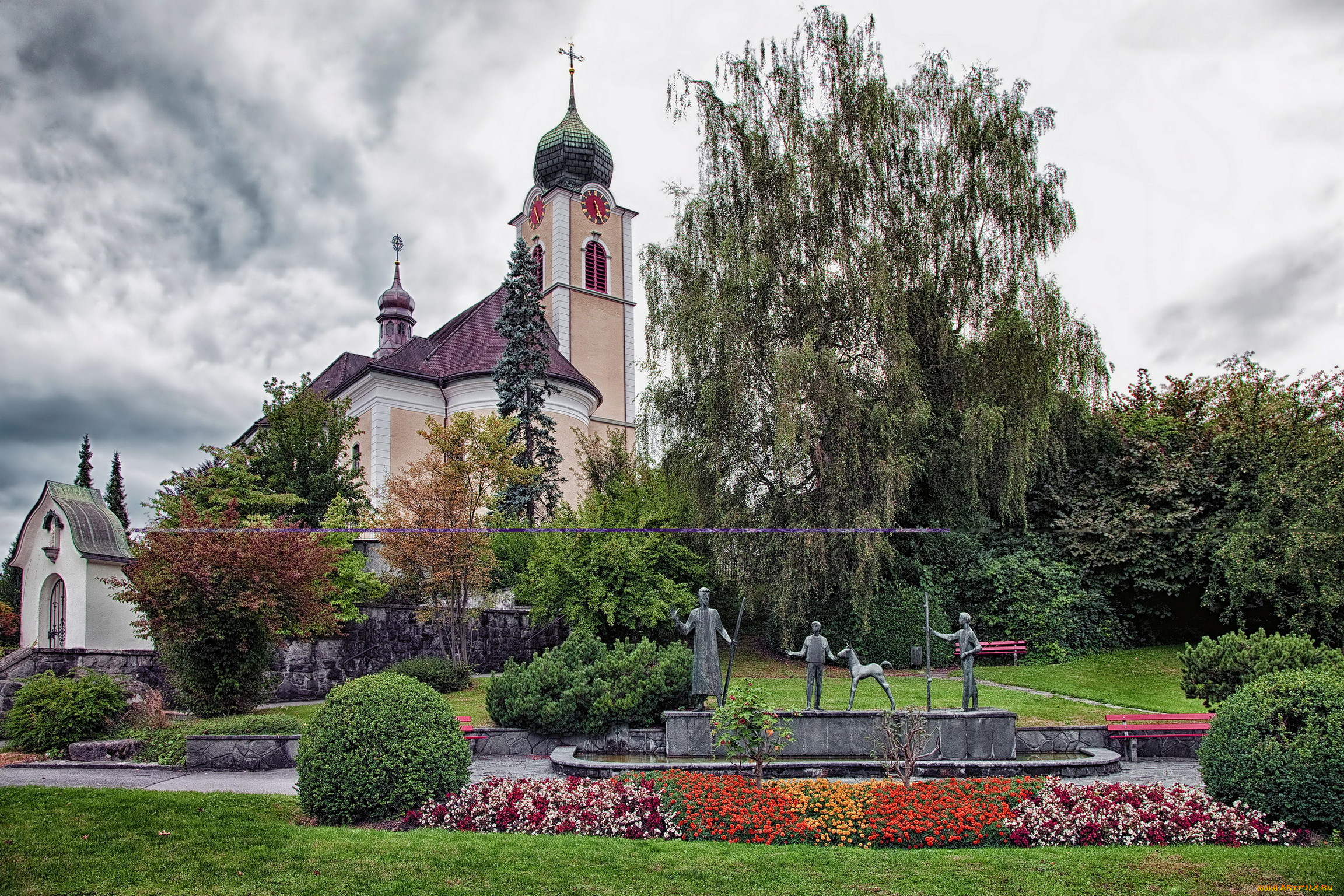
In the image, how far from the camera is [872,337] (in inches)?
858

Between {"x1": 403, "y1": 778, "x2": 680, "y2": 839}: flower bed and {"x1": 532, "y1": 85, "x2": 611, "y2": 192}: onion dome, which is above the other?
{"x1": 532, "y1": 85, "x2": 611, "y2": 192}: onion dome

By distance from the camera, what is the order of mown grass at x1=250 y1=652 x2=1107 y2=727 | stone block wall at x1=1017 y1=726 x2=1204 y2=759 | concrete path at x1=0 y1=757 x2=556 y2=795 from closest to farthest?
concrete path at x1=0 y1=757 x2=556 y2=795
stone block wall at x1=1017 y1=726 x2=1204 y2=759
mown grass at x1=250 y1=652 x2=1107 y2=727

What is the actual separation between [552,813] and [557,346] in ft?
103

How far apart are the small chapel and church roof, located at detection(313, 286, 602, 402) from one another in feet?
0.21

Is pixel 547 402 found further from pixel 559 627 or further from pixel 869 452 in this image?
pixel 869 452

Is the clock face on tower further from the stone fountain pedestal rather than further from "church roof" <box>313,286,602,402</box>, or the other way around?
the stone fountain pedestal

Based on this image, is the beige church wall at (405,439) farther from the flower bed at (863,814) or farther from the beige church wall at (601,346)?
the flower bed at (863,814)

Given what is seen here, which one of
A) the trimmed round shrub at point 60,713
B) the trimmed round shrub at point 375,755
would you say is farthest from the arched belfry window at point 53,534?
the trimmed round shrub at point 375,755

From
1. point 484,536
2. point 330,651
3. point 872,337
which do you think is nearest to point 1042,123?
point 872,337

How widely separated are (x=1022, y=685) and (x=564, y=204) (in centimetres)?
2940

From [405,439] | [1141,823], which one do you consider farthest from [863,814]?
[405,439]

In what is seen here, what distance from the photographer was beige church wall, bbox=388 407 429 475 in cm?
3344

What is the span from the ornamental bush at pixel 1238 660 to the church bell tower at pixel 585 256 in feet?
94.8


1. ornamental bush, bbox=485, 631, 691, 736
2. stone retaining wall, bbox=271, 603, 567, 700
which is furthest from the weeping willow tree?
ornamental bush, bbox=485, 631, 691, 736
